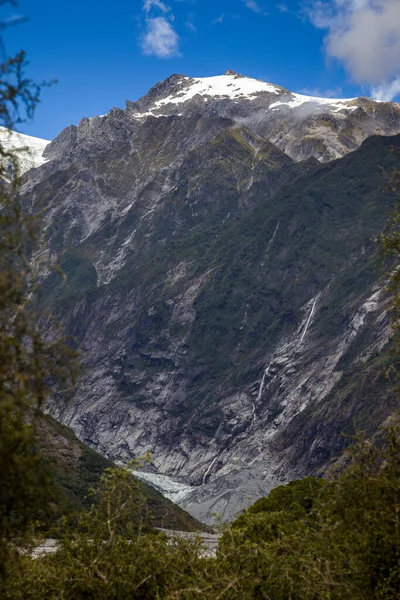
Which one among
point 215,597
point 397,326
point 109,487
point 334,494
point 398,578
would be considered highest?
point 397,326

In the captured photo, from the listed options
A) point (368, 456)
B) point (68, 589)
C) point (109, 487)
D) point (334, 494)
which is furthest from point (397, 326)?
point (68, 589)

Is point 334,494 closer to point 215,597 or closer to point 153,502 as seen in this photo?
point 215,597

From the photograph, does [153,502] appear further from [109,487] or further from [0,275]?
[0,275]

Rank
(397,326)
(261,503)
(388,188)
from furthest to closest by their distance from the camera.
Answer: (261,503), (397,326), (388,188)

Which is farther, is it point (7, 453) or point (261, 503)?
point (261, 503)

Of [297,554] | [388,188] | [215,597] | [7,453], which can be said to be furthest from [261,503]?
[7,453]

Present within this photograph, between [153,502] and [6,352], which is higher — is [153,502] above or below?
below

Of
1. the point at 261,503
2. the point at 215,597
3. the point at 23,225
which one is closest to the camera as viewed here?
the point at 23,225

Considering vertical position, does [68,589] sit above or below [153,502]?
above

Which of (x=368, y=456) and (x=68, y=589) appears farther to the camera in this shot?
(x=68, y=589)
